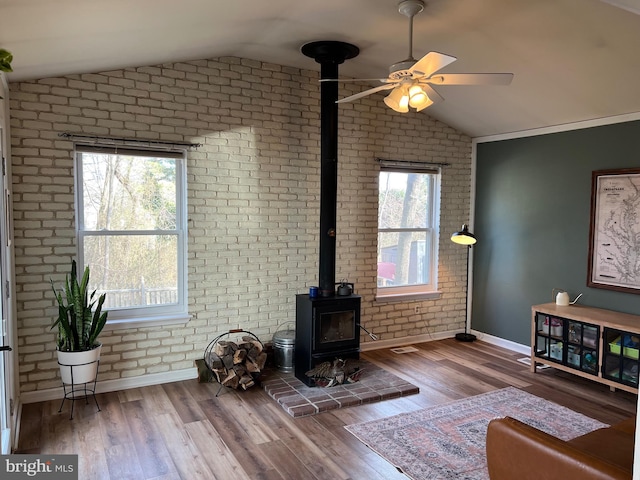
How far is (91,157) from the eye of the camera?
3.98m

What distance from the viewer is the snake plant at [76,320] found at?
11.6 feet

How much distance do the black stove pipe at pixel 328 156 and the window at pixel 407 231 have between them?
1.24 m

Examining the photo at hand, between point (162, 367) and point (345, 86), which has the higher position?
point (345, 86)

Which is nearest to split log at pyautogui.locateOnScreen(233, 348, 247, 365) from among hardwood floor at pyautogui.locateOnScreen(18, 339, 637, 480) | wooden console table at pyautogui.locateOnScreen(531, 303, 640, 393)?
hardwood floor at pyautogui.locateOnScreen(18, 339, 637, 480)

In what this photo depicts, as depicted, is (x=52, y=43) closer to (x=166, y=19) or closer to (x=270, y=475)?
(x=166, y=19)

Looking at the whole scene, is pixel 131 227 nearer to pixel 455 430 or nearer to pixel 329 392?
pixel 329 392

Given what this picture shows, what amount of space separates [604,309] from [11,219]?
520 cm

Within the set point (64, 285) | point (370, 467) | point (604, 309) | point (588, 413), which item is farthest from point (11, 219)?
point (604, 309)

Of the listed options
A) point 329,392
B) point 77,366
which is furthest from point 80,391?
point 329,392

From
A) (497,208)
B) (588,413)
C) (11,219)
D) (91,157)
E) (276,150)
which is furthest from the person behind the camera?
(497,208)

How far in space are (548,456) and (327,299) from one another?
2.44m

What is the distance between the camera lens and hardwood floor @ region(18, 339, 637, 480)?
9.51 ft

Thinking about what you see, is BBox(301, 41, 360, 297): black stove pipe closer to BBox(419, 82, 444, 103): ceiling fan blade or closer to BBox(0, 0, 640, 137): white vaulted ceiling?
BBox(0, 0, 640, 137): white vaulted ceiling

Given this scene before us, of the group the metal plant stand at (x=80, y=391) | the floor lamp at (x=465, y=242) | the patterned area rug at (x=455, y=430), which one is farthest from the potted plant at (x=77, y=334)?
the floor lamp at (x=465, y=242)
